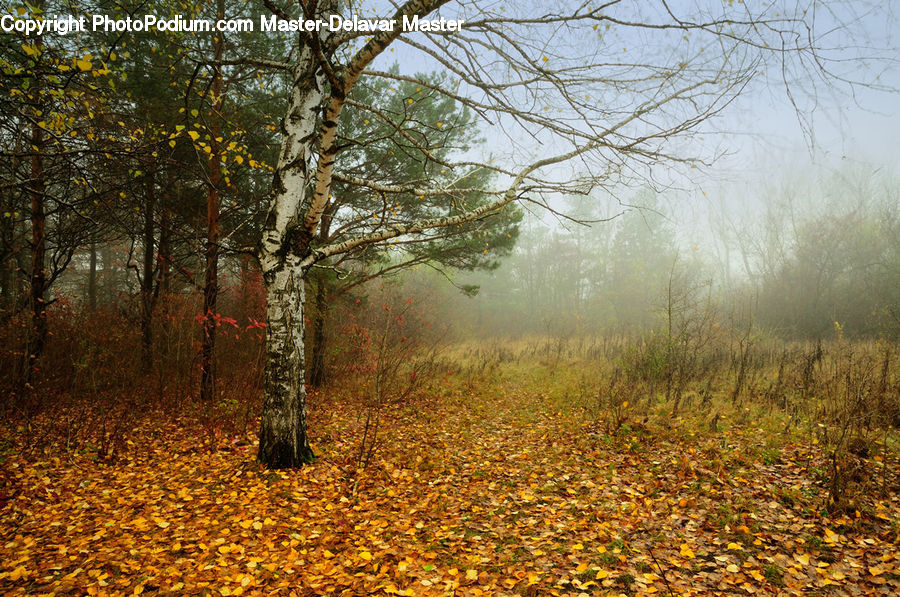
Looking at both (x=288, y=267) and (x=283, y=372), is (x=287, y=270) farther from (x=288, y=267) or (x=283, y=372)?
(x=283, y=372)

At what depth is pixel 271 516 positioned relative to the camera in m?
3.29

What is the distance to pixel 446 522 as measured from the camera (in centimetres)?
352


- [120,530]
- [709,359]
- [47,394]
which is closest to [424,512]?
[120,530]

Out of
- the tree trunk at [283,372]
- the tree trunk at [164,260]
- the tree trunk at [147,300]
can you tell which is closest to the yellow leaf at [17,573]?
the tree trunk at [283,372]

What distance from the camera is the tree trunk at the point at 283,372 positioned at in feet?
12.7

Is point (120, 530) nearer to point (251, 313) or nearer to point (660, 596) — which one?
point (660, 596)

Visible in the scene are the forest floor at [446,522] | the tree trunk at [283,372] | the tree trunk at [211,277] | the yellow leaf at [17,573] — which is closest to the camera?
the yellow leaf at [17,573]

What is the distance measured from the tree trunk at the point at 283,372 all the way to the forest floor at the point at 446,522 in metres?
0.24

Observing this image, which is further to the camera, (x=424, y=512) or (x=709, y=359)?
(x=709, y=359)

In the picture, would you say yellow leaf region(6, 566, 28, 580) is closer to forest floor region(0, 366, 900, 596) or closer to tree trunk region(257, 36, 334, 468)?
forest floor region(0, 366, 900, 596)

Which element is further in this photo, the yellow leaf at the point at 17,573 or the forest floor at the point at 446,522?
the forest floor at the point at 446,522

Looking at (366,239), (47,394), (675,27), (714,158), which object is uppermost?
(675,27)

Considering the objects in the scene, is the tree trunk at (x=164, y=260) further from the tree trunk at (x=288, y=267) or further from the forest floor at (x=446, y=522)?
the tree trunk at (x=288, y=267)

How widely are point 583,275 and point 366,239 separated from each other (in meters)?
26.3
